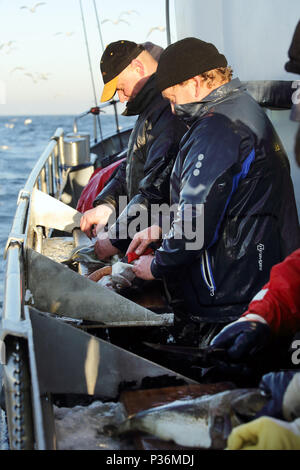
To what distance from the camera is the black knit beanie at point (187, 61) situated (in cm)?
281

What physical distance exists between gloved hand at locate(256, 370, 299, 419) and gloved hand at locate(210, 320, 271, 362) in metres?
0.20

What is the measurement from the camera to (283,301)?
2.17 metres

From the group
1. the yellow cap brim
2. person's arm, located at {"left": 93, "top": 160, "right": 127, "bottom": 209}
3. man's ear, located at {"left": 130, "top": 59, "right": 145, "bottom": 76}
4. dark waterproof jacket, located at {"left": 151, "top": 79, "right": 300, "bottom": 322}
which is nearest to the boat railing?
person's arm, located at {"left": 93, "top": 160, "right": 127, "bottom": 209}

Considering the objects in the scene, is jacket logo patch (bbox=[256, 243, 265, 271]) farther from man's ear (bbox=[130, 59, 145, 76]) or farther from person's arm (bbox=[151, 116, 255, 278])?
man's ear (bbox=[130, 59, 145, 76])

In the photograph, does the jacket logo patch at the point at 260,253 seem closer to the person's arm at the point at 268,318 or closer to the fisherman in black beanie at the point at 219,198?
the fisherman in black beanie at the point at 219,198

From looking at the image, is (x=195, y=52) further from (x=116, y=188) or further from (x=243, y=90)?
(x=116, y=188)

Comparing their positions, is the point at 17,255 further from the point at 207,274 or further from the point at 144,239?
the point at 207,274

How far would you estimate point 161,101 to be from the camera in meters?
3.90

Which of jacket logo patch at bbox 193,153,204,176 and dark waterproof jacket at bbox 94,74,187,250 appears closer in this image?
jacket logo patch at bbox 193,153,204,176

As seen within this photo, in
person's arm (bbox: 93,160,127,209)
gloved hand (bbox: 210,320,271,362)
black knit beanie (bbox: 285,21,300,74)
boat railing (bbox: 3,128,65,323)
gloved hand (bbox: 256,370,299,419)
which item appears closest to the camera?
gloved hand (bbox: 256,370,299,419)

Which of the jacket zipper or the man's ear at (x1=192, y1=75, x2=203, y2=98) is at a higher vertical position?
the man's ear at (x1=192, y1=75, x2=203, y2=98)

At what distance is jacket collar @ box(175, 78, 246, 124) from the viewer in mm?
2828

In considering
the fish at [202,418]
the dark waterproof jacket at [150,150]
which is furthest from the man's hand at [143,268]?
the fish at [202,418]

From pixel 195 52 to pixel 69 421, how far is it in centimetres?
169
